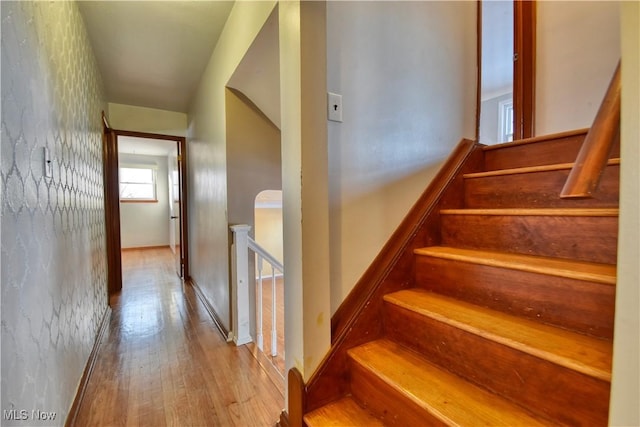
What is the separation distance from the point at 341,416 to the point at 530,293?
2.67 feet

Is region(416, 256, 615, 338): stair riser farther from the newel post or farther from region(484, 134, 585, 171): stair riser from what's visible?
the newel post

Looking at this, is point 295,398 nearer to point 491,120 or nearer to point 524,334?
point 524,334

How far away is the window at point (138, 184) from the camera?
6.60 meters

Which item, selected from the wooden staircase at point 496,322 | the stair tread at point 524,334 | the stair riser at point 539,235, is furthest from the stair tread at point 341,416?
the stair riser at point 539,235

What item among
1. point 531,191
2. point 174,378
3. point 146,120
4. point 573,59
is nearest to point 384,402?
point 531,191

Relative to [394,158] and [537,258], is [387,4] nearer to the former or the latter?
[394,158]

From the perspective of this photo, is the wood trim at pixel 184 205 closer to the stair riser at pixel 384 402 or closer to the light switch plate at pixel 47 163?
the light switch plate at pixel 47 163

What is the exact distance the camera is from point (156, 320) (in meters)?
2.54

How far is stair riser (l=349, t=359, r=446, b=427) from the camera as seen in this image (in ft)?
2.81

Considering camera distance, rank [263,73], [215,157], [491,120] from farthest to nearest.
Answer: [491,120], [215,157], [263,73]

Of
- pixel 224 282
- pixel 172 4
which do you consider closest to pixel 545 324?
pixel 224 282

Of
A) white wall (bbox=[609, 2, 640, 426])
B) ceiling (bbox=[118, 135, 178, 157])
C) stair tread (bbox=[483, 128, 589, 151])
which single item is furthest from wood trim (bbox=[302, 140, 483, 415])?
ceiling (bbox=[118, 135, 178, 157])

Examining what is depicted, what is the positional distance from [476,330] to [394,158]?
835mm

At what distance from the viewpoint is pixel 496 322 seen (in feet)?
3.15
